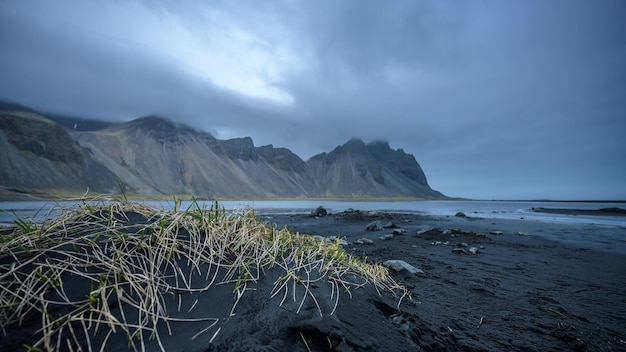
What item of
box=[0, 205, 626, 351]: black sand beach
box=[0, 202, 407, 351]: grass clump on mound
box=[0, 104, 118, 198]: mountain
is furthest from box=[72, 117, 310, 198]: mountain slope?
box=[0, 205, 626, 351]: black sand beach

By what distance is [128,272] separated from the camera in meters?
1.75

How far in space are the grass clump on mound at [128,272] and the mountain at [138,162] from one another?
211ft

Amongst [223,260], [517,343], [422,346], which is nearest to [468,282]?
[517,343]

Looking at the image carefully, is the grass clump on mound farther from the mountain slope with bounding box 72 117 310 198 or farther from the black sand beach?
the mountain slope with bounding box 72 117 310 198

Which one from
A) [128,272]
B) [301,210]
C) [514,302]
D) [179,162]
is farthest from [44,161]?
[514,302]

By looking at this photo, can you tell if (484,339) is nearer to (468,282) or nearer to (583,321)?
(583,321)

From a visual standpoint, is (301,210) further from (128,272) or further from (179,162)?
(179,162)

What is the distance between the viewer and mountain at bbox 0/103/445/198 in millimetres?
73438

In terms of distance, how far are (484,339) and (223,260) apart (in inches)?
108

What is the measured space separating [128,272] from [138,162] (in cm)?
13411

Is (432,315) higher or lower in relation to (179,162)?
lower

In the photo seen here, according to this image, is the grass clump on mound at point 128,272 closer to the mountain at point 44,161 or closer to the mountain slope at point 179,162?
the mountain at point 44,161

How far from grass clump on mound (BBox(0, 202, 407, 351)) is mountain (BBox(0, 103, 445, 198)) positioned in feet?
211

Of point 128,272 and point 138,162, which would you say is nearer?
point 128,272
